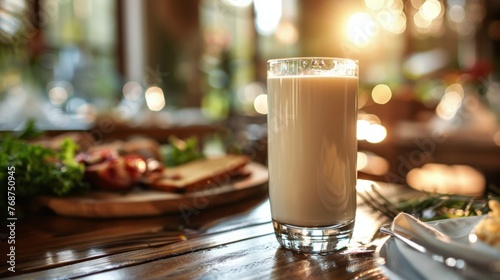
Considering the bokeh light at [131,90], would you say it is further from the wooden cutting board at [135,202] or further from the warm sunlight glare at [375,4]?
the wooden cutting board at [135,202]

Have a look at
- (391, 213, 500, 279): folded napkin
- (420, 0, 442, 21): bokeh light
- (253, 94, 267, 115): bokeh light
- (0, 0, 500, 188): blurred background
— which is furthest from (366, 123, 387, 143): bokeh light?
(420, 0, 442, 21): bokeh light

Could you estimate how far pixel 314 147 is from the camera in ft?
2.07

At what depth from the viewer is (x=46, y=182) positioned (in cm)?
91

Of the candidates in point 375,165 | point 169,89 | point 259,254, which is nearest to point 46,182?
point 259,254

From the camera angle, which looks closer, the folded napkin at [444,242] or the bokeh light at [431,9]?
the folded napkin at [444,242]

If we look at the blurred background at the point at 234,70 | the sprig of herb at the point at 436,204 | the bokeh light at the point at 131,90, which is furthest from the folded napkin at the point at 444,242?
the bokeh light at the point at 131,90

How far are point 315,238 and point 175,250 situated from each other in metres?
0.21

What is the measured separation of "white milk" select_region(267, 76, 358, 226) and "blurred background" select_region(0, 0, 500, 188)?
67cm

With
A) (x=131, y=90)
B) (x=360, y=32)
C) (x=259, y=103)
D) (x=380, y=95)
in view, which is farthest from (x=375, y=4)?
(x=360, y=32)

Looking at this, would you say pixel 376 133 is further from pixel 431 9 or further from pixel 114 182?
pixel 431 9

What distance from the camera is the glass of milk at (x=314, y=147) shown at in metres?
0.63

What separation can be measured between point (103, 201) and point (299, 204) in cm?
44

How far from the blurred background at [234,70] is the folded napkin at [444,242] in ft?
2.40

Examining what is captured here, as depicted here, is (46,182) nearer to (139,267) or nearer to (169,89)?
(139,267)
